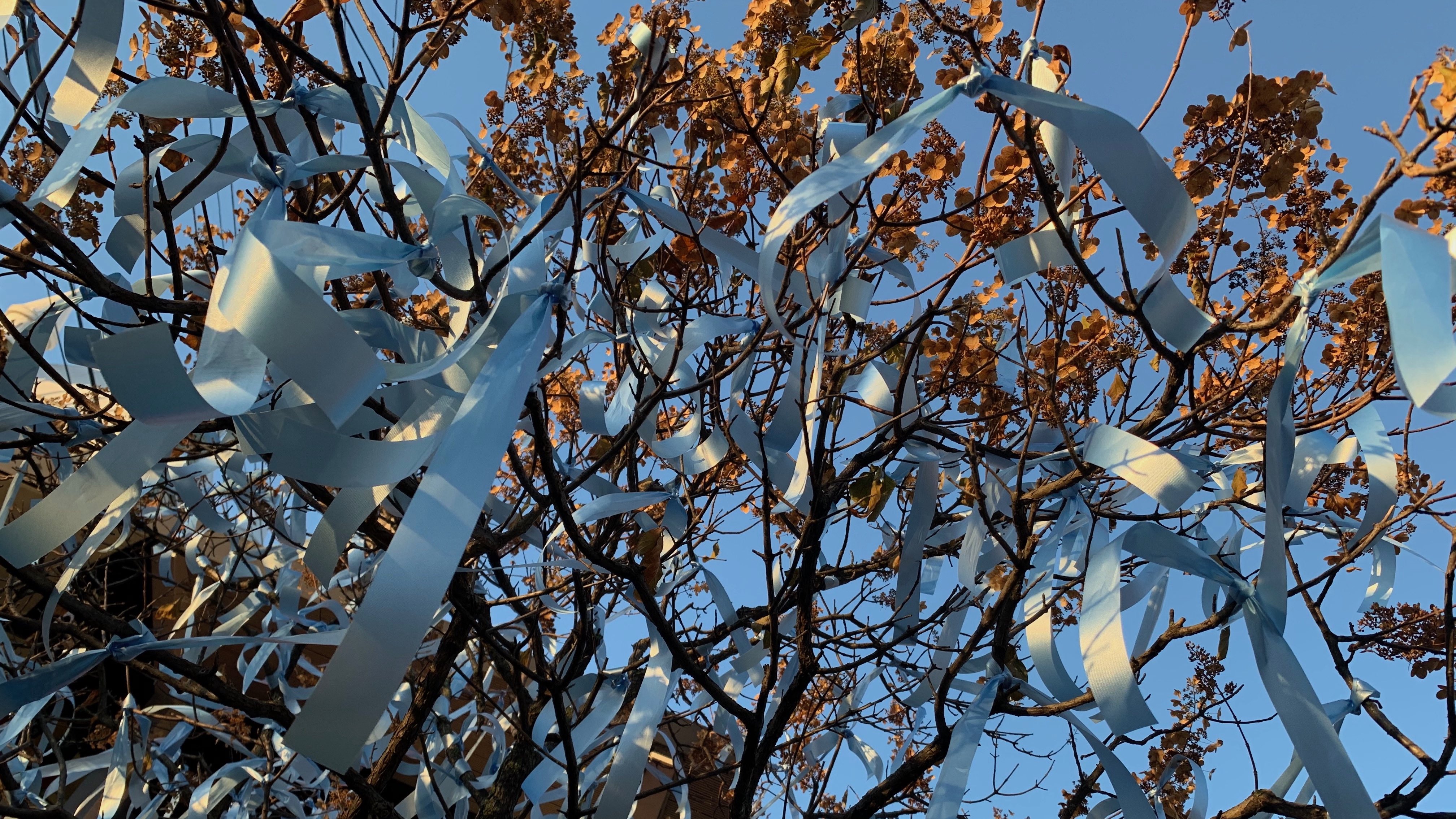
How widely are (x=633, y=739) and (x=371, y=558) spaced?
1.29 meters

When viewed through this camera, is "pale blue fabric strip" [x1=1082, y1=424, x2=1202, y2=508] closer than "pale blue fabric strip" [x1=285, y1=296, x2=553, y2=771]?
No

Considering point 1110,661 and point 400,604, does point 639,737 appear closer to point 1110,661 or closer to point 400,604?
point 1110,661

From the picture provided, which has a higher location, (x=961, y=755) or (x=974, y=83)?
(x=974, y=83)

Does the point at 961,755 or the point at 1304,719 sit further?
the point at 961,755

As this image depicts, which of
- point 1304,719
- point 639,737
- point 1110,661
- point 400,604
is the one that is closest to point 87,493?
point 400,604

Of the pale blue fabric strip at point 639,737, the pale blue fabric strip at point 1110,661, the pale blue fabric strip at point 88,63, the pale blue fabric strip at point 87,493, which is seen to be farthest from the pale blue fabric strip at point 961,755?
the pale blue fabric strip at point 88,63

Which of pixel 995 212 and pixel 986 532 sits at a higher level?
pixel 995 212

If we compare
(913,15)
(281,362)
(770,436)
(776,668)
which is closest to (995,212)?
(913,15)

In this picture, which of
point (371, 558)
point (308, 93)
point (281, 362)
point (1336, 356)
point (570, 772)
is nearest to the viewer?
point (281, 362)

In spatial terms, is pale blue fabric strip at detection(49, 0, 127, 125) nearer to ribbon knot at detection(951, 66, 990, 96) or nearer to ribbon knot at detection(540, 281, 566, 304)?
ribbon knot at detection(540, 281, 566, 304)

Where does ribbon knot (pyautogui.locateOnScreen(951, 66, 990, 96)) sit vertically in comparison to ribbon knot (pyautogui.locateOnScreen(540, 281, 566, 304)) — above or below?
above

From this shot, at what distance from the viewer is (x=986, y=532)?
1740 millimetres

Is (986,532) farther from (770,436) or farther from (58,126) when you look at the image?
(58,126)

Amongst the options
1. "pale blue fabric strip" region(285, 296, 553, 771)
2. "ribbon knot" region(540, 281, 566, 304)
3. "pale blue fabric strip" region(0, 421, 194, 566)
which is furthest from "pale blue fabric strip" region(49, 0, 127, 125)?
"pale blue fabric strip" region(285, 296, 553, 771)
